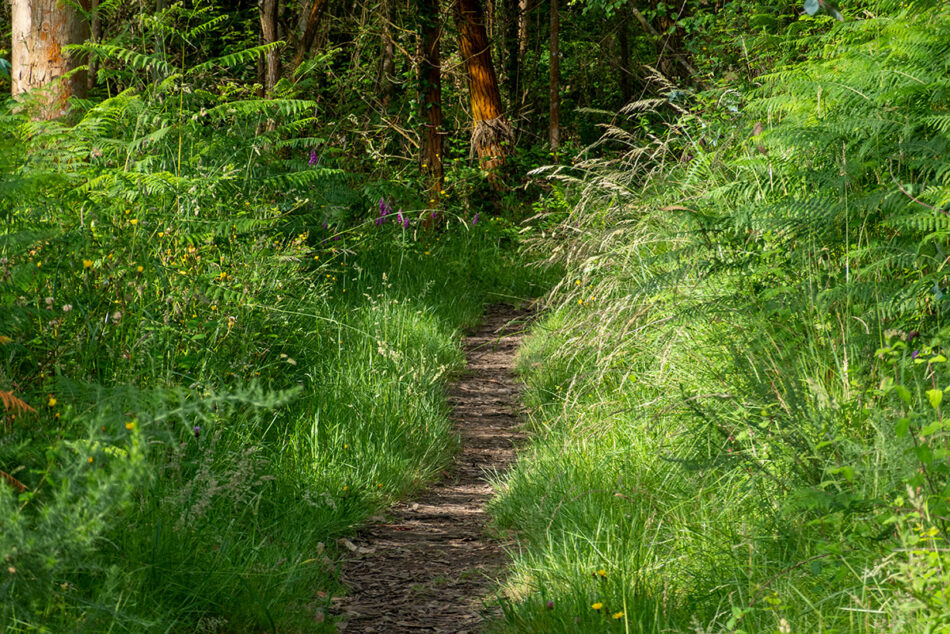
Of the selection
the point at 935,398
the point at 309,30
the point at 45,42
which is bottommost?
the point at 935,398

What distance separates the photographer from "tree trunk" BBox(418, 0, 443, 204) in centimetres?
1184

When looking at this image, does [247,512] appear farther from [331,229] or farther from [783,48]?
[783,48]

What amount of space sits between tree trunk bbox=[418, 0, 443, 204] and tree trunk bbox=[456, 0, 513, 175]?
41 centimetres

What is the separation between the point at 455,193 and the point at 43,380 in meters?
9.36

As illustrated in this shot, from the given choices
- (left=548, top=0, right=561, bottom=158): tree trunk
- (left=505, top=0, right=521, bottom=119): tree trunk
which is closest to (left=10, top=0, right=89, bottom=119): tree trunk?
(left=548, top=0, right=561, bottom=158): tree trunk

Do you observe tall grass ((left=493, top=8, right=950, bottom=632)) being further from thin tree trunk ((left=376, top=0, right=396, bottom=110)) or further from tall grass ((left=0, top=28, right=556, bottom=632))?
thin tree trunk ((left=376, top=0, right=396, bottom=110))

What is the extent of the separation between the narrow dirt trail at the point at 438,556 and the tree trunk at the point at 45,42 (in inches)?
155

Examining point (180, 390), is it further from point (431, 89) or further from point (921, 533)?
point (431, 89)

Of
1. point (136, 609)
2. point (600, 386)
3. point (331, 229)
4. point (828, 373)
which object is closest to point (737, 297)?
point (828, 373)

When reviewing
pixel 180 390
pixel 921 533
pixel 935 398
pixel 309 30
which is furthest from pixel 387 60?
pixel 921 533

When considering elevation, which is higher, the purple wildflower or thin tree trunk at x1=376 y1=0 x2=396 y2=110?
thin tree trunk at x1=376 y1=0 x2=396 y2=110

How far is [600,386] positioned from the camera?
5.09 meters

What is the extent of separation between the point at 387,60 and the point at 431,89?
122 cm

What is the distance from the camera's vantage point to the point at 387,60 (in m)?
12.8
